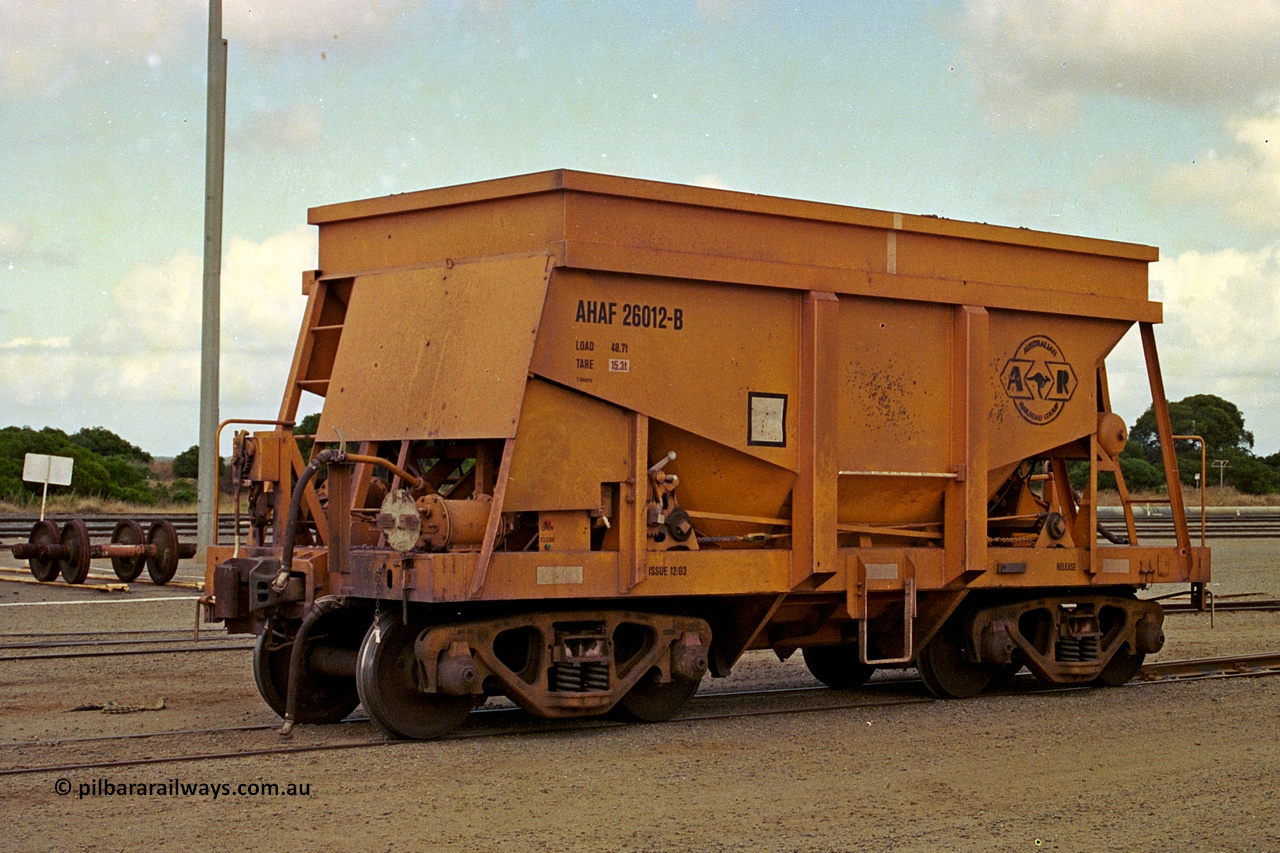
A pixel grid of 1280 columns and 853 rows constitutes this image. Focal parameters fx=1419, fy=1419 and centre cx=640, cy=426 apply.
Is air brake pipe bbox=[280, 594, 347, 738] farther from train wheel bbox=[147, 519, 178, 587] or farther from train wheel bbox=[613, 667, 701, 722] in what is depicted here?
train wheel bbox=[147, 519, 178, 587]

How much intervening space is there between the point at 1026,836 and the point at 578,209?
462 cm

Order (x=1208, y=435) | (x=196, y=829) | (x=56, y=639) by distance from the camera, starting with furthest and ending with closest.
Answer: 1. (x=1208, y=435)
2. (x=56, y=639)
3. (x=196, y=829)

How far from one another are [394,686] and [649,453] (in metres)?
2.28

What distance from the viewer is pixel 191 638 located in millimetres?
14469

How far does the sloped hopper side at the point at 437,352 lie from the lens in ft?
29.0

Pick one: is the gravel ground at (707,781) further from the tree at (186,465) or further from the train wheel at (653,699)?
the tree at (186,465)

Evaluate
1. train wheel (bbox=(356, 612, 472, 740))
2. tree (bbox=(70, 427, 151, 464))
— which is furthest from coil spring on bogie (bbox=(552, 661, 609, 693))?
tree (bbox=(70, 427, 151, 464))

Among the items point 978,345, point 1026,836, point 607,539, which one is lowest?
point 1026,836

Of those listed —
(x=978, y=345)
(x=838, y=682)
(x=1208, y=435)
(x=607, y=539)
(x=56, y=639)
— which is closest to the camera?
(x=607, y=539)

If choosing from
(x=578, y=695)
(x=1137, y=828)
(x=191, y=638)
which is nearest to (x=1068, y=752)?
(x=1137, y=828)

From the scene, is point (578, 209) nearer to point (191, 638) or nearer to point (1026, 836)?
point (1026, 836)

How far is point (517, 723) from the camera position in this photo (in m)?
9.65

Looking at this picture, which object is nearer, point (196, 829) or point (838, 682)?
point (196, 829)

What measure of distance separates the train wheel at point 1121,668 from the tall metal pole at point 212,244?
555 inches
